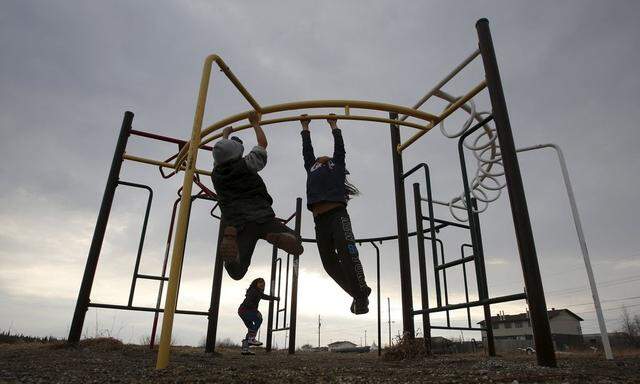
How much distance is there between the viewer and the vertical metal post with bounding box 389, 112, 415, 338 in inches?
152

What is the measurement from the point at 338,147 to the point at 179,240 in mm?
1589

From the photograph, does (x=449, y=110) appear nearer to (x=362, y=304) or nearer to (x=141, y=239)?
(x=362, y=304)

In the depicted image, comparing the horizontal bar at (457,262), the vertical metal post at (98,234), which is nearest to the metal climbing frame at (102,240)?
the vertical metal post at (98,234)

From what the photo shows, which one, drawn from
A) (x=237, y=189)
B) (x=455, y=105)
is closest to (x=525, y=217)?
(x=455, y=105)

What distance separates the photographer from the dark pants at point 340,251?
10.5 feet

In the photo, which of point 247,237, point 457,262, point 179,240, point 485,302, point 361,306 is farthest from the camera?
point 457,262

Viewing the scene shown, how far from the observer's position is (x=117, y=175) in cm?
475

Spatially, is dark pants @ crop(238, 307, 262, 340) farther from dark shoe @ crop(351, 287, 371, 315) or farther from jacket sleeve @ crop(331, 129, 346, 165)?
jacket sleeve @ crop(331, 129, 346, 165)

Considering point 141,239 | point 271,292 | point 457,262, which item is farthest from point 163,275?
point 457,262

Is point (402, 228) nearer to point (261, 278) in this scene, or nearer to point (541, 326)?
point (541, 326)

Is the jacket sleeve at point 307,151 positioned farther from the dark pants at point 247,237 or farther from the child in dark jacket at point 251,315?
the child in dark jacket at point 251,315

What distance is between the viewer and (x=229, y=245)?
2996 millimetres

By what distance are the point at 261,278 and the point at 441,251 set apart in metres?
2.37

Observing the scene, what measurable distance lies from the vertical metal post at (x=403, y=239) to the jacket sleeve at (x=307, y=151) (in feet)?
3.40
